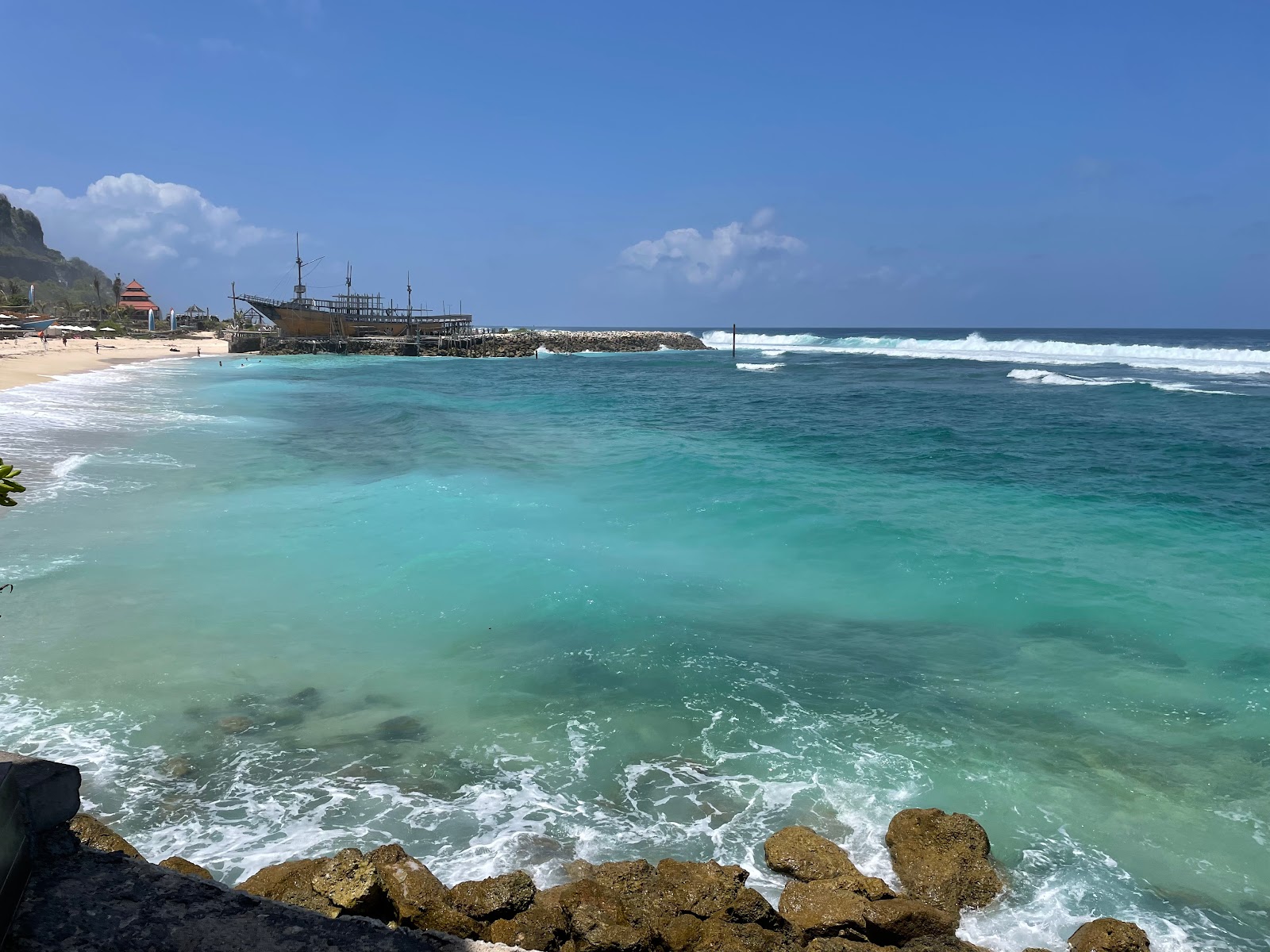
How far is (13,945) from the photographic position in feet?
9.21

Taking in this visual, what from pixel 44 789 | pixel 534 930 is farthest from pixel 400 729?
pixel 44 789

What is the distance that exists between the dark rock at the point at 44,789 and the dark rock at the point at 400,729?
3.46 meters

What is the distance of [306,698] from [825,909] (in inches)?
196

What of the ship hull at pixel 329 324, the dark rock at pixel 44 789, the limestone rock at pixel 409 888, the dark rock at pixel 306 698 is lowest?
the dark rock at pixel 306 698

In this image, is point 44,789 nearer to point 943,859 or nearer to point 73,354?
point 943,859

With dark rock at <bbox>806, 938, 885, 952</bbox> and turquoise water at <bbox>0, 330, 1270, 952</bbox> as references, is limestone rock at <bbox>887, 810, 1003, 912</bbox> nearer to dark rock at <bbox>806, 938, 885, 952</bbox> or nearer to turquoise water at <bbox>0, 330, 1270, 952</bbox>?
turquoise water at <bbox>0, 330, 1270, 952</bbox>

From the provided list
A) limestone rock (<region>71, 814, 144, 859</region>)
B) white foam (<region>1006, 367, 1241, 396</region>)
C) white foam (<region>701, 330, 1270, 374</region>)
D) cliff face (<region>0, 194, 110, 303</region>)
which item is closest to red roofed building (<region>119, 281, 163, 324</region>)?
cliff face (<region>0, 194, 110, 303</region>)

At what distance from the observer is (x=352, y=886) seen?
13.8ft

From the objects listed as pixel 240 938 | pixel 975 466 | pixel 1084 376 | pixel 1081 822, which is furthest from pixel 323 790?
pixel 1084 376

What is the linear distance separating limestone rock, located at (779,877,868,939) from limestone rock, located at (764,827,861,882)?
0.27m

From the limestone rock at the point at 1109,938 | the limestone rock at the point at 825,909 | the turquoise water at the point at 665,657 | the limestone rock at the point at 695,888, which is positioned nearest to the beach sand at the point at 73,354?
the turquoise water at the point at 665,657

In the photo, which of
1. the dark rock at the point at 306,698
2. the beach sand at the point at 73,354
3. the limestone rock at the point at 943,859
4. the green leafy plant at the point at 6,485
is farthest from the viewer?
the beach sand at the point at 73,354

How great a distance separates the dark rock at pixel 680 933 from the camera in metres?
4.21

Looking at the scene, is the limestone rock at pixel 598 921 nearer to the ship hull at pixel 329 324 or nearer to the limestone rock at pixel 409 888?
the limestone rock at pixel 409 888
